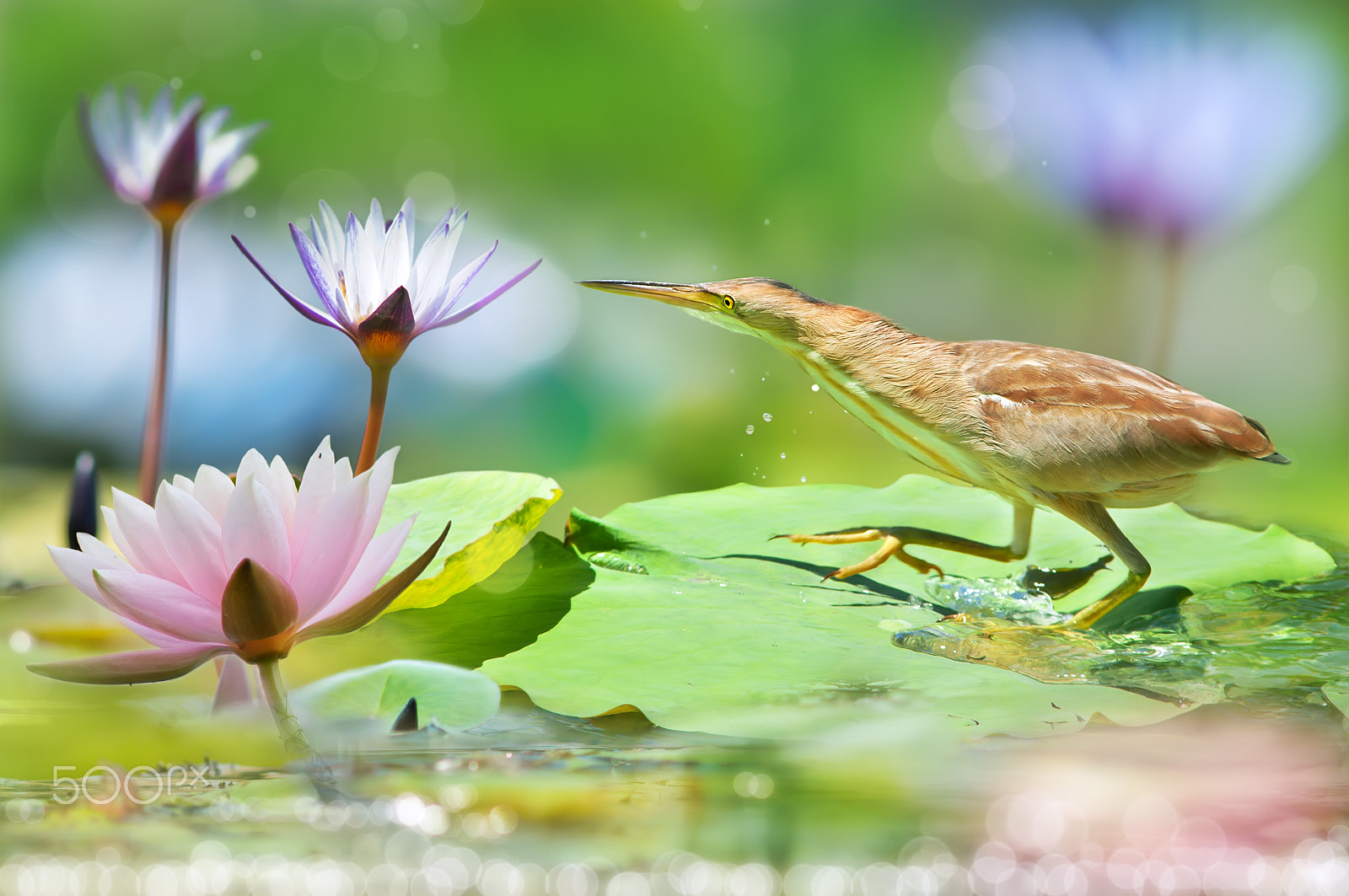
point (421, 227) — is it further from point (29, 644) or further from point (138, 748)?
point (138, 748)

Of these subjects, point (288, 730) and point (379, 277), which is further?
point (379, 277)

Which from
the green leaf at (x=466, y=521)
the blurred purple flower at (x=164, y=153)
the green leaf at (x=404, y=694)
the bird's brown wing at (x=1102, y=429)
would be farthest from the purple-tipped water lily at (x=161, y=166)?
the bird's brown wing at (x=1102, y=429)

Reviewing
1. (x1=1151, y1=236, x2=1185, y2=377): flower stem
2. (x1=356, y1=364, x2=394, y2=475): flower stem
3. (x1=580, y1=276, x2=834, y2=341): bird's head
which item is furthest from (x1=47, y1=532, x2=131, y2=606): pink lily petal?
(x1=1151, y1=236, x2=1185, y2=377): flower stem

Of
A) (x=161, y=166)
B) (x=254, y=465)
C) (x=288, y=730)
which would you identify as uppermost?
(x=161, y=166)

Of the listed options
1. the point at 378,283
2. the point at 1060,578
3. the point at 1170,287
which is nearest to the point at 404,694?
the point at 378,283

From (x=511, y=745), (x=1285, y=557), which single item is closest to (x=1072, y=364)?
(x=1285, y=557)

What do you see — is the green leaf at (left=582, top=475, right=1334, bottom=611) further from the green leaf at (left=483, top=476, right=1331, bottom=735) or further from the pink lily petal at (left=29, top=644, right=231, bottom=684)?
the pink lily petal at (left=29, top=644, right=231, bottom=684)

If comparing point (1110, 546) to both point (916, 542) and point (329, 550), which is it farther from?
point (329, 550)

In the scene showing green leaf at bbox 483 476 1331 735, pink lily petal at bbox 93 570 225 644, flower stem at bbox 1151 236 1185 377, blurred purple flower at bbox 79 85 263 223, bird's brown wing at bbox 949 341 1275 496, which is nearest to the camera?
pink lily petal at bbox 93 570 225 644
